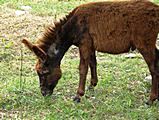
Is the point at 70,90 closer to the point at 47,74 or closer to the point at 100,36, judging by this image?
the point at 47,74

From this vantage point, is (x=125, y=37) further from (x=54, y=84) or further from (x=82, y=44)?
(x=54, y=84)

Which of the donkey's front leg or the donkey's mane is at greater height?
the donkey's mane

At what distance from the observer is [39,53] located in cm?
807

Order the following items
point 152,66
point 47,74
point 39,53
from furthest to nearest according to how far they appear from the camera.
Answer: point 47,74
point 39,53
point 152,66

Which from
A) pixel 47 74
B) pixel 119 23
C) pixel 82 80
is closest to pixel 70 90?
pixel 82 80

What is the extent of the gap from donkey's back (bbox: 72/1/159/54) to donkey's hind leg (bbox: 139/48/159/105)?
0.46 feet

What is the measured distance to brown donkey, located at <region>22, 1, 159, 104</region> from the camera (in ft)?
25.8

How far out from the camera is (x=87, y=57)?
8.22 m

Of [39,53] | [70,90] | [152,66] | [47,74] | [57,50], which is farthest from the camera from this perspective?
[70,90]

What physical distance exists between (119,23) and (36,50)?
130 cm

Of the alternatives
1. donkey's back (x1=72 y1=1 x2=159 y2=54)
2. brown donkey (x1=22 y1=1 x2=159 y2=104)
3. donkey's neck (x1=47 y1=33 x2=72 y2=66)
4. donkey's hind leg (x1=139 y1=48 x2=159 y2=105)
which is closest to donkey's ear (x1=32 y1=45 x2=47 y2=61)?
brown donkey (x1=22 y1=1 x2=159 y2=104)

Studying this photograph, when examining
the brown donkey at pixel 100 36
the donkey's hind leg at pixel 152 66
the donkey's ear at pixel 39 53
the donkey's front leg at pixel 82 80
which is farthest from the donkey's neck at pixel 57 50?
the donkey's hind leg at pixel 152 66

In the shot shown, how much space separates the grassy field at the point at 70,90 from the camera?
7672mm

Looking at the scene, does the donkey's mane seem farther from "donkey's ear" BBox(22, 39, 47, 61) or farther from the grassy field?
the grassy field
